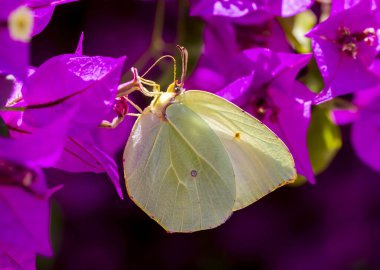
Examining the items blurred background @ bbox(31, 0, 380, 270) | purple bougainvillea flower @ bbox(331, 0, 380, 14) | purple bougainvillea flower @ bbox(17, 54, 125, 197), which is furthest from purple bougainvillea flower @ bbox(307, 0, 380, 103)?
blurred background @ bbox(31, 0, 380, 270)

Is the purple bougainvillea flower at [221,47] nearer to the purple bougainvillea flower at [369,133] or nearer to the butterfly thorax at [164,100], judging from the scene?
the butterfly thorax at [164,100]

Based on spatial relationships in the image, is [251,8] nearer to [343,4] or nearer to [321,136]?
[343,4]

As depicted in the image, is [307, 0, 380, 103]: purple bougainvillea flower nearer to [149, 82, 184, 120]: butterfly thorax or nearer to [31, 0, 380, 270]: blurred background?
[149, 82, 184, 120]: butterfly thorax

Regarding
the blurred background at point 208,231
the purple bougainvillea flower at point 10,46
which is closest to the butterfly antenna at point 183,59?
the purple bougainvillea flower at point 10,46

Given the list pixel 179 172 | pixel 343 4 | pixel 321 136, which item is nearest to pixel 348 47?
pixel 343 4

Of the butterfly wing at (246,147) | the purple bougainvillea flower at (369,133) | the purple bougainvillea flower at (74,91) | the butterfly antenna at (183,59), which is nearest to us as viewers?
the purple bougainvillea flower at (74,91)
